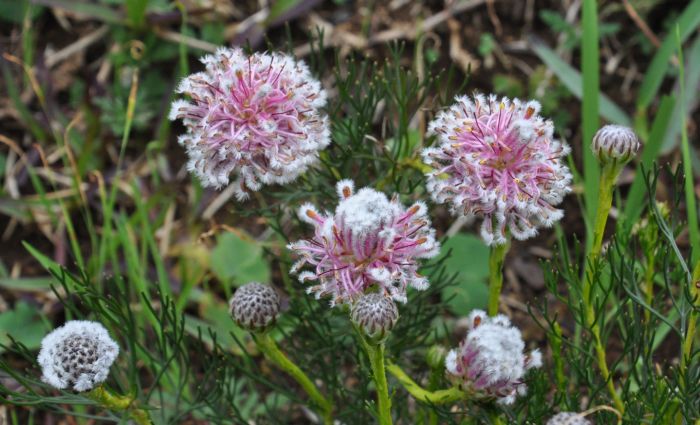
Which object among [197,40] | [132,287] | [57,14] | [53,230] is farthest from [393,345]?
[57,14]

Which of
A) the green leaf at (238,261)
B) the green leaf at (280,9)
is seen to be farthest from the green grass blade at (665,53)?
the green leaf at (238,261)

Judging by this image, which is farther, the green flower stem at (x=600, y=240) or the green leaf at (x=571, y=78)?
the green leaf at (x=571, y=78)

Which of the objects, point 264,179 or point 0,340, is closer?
point 264,179

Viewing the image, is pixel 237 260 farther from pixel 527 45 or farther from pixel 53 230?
pixel 527 45

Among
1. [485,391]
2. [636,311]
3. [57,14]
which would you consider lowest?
[485,391]

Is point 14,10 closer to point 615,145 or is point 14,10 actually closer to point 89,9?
point 89,9

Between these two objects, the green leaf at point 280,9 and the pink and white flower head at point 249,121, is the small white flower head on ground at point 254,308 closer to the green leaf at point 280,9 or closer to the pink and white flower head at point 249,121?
the pink and white flower head at point 249,121
